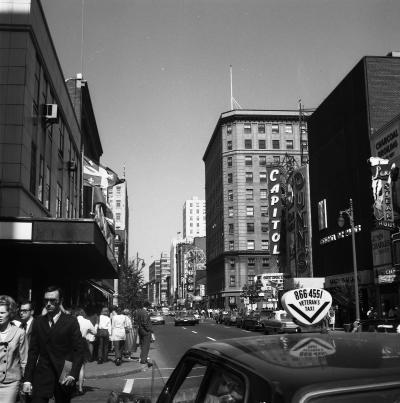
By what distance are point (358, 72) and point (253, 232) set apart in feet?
178

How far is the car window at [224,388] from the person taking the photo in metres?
2.49

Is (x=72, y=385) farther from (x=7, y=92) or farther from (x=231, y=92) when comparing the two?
(x=231, y=92)

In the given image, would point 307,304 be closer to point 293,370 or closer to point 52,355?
point 52,355

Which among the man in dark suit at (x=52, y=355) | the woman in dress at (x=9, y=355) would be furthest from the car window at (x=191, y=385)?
the woman in dress at (x=9, y=355)

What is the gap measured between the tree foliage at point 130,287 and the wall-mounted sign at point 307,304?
32985mm

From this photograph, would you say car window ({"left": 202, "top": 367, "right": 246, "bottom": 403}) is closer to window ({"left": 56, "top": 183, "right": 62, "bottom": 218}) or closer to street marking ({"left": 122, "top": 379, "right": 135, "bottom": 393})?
street marking ({"left": 122, "top": 379, "right": 135, "bottom": 393})

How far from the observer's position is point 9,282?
21.6 meters

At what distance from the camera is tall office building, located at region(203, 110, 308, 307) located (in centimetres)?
9500

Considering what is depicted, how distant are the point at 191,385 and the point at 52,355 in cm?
309

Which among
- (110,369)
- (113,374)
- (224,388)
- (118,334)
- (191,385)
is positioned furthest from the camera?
(118,334)

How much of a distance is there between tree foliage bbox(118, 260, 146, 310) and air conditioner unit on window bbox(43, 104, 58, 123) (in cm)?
1937

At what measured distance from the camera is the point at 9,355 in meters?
5.74

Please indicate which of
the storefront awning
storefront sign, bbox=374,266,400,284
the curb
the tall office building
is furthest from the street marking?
the tall office building

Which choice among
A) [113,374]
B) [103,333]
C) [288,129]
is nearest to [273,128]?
[288,129]
